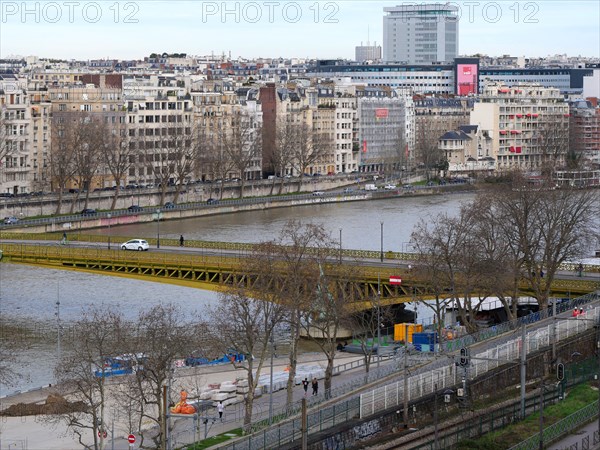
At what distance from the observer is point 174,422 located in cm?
2220

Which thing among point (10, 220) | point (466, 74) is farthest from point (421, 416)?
point (466, 74)

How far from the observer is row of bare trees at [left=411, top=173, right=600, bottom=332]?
95.2 ft

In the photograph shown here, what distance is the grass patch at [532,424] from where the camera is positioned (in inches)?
789

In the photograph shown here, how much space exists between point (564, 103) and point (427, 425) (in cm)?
6741

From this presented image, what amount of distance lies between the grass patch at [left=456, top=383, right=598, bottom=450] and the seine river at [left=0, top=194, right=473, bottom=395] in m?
7.85

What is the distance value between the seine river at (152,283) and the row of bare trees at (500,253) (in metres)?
4.95

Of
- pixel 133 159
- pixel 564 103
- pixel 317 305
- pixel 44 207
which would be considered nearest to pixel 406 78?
pixel 564 103

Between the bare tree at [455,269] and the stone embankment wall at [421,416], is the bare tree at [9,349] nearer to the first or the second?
the stone embankment wall at [421,416]

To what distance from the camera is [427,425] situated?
21.4m

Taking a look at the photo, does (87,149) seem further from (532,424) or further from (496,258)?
(532,424)

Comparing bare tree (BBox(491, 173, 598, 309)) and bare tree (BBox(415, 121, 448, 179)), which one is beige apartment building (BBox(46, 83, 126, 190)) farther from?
bare tree (BBox(491, 173, 598, 309))

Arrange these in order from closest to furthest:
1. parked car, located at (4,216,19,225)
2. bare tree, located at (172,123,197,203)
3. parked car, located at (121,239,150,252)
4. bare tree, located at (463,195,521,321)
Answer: bare tree, located at (463,195,521,321)
parked car, located at (121,239,150,252)
parked car, located at (4,216,19,225)
bare tree, located at (172,123,197,203)

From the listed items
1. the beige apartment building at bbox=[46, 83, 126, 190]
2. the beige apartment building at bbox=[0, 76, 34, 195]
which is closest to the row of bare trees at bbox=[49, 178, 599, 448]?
the beige apartment building at bbox=[0, 76, 34, 195]

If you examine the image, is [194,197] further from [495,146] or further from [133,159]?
[495,146]
